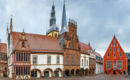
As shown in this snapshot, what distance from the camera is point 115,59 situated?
198 feet

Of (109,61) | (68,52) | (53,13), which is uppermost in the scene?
(53,13)

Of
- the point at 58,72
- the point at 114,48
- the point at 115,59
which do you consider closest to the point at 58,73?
the point at 58,72

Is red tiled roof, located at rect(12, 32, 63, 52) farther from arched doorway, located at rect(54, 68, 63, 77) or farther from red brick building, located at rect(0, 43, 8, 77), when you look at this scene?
red brick building, located at rect(0, 43, 8, 77)

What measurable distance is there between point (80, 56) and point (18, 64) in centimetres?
2320

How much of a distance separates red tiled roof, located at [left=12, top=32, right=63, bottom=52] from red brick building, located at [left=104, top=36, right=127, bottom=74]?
24.3 meters

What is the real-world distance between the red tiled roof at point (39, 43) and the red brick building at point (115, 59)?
957 inches

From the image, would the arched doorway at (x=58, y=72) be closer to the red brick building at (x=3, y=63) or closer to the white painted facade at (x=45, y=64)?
the white painted facade at (x=45, y=64)

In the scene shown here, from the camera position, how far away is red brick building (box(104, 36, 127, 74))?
58.6 metres

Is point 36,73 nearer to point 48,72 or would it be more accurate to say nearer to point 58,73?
point 48,72

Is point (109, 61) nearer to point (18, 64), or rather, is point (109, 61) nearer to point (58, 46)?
point (58, 46)

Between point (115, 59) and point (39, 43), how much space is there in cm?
3213

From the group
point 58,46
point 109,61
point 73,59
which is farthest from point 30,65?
point 109,61

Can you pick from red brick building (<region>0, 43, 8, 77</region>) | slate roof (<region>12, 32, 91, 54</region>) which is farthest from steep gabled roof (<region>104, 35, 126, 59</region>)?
red brick building (<region>0, 43, 8, 77</region>)

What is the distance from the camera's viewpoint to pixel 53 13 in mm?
84625
